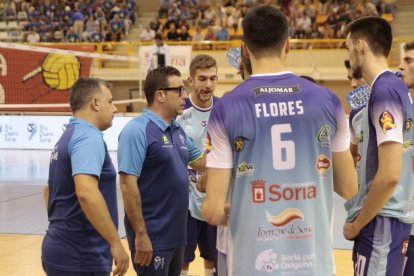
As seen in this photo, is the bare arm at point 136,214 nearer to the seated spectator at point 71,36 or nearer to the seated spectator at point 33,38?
the seated spectator at point 71,36

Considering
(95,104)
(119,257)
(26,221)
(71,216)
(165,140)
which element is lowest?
(26,221)

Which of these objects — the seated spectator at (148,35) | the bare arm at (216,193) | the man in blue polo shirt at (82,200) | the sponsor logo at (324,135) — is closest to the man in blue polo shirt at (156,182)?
the man in blue polo shirt at (82,200)

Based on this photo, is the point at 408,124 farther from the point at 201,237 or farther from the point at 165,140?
the point at 201,237

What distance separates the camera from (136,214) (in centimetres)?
433

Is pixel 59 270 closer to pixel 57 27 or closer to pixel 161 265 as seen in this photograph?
pixel 161 265

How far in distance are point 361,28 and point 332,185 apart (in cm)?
107

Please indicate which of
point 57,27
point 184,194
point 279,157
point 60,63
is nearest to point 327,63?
point 60,63

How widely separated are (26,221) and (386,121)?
748 centimetres

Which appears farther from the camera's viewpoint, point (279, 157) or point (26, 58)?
point (26, 58)

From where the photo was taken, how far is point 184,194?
15.2 feet

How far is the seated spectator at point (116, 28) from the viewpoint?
27.3 metres

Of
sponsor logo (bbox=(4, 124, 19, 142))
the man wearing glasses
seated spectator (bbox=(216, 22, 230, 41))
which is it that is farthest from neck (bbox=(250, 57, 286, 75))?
seated spectator (bbox=(216, 22, 230, 41))

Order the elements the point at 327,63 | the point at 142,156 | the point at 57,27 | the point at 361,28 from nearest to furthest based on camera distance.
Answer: the point at 361,28, the point at 142,156, the point at 327,63, the point at 57,27

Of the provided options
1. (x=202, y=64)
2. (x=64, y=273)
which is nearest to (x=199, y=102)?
(x=202, y=64)
